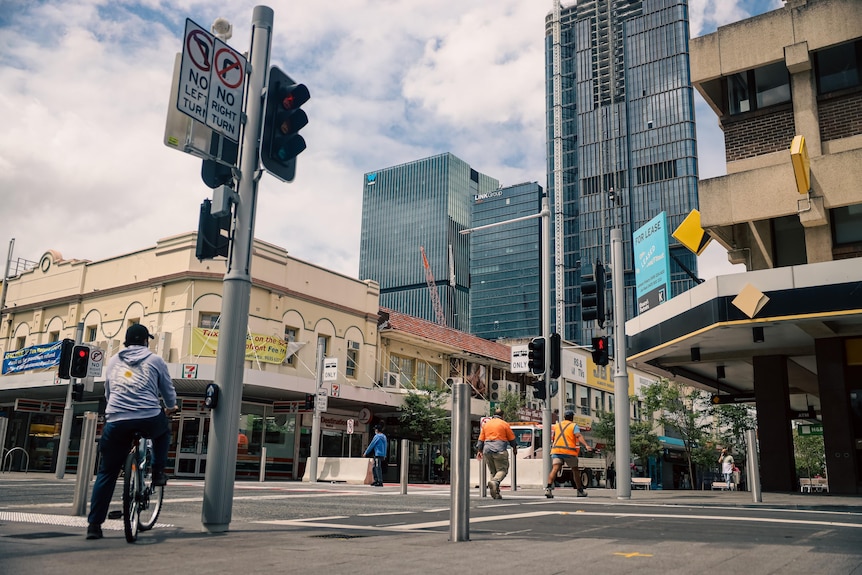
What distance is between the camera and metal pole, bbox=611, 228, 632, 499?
48.6 feet

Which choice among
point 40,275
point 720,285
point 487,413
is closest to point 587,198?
point 487,413

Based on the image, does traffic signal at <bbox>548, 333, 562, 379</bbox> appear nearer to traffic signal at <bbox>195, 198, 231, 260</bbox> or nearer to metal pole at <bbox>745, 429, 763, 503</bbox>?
metal pole at <bbox>745, 429, 763, 503</bbox>

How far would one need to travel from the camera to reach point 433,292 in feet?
576

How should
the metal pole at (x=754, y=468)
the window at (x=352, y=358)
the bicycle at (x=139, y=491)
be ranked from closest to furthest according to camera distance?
the bicycle at (x=139, y=491) < the metal pole at (x=754, y=468) < the window at (x=352, y=358)

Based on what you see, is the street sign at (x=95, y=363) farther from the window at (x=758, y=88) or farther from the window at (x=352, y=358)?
the window at (x=758, y=88)

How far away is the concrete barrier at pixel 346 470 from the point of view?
85.0 feet

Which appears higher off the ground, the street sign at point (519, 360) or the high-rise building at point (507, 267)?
the high-rise building at point (507, 267)

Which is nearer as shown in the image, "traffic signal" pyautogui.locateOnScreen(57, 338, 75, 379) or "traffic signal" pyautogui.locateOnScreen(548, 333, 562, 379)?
"traffic signal" pyautogui.locateOnScreen(548, 333, 562, 379)

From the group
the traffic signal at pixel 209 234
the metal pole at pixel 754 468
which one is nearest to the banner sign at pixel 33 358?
the metal pole at pixel 754 468

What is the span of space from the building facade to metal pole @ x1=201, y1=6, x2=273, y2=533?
6039 inches

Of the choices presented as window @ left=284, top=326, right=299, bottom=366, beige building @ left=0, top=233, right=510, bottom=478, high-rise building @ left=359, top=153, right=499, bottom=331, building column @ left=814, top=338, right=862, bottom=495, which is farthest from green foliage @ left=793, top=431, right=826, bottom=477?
high-rise building @ left=359, top=153, right=499, bottom=331

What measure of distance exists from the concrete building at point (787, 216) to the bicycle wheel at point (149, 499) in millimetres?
14419

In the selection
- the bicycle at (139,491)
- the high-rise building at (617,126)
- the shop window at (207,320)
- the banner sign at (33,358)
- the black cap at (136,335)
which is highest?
the high-rise building at (617,126)

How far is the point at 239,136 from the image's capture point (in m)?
7.23
